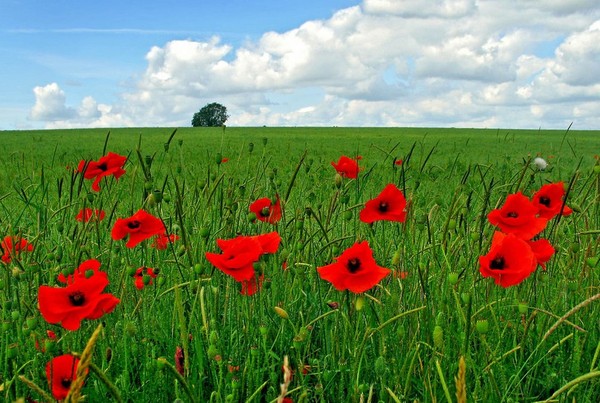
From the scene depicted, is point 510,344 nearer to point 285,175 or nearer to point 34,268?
point 34,268

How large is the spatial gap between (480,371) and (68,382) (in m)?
1.06

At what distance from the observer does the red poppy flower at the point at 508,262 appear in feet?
4.73

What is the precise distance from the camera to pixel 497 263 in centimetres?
154

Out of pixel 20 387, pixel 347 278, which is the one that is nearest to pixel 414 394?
pixel 347 278

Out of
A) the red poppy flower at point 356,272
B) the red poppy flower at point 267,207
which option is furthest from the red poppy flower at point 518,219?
the red poppy flower at point 267,207

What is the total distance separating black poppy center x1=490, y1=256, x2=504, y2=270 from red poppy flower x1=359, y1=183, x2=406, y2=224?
0.41 metres

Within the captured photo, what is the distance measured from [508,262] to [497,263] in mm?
30

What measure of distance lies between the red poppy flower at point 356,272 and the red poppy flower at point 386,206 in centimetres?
44

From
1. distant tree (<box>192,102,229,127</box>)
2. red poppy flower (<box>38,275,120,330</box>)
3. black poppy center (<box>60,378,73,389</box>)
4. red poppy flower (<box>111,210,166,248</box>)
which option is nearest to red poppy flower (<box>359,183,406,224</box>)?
red poppy flower (<box>111,210,166,248</box>)

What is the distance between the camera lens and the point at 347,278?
4.59 feet

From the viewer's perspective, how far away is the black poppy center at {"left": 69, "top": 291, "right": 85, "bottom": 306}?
4.51ft

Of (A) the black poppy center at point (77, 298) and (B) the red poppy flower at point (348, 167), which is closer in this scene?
(A) the black poppy center at point (77, 298)

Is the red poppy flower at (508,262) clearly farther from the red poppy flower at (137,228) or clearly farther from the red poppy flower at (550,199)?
the red poppy flower at (137,228)

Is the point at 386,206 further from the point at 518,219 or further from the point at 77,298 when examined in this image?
the point at 77,298
